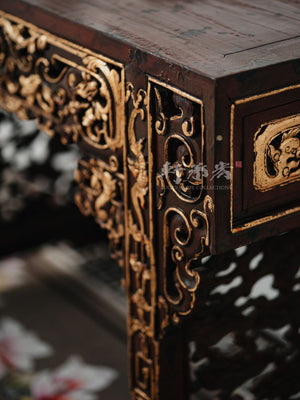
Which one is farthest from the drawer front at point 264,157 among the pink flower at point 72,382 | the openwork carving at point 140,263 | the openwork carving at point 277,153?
the pink flower at point 72,382

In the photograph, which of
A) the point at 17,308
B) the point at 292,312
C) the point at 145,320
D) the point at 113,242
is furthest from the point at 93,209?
the point at 17,308

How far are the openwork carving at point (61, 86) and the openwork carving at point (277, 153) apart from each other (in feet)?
0.63

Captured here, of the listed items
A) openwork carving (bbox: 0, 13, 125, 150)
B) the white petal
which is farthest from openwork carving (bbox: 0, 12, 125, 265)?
the white petal

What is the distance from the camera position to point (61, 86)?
40.3 inches

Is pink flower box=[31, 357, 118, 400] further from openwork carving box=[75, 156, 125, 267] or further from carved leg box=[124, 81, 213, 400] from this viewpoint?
openwork carving box=[75, 156, 125, 267]

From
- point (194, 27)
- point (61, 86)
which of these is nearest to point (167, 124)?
point (194, 27)

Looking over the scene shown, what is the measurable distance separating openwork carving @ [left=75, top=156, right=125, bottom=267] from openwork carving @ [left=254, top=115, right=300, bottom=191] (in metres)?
0.22

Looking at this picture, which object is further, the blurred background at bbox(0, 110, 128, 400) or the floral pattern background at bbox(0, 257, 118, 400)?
the blurred background at bbox(0, 110, 128, 400)

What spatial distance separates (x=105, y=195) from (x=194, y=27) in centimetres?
25

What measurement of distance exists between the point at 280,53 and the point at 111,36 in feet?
0.67

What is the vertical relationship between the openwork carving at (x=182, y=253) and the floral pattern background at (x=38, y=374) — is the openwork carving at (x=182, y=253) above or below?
above

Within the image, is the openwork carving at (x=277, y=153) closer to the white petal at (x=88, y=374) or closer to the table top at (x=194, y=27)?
the table top at (x=194, y=27)

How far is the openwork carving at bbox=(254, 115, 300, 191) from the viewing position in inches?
30.9

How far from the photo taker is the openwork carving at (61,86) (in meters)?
0.92
